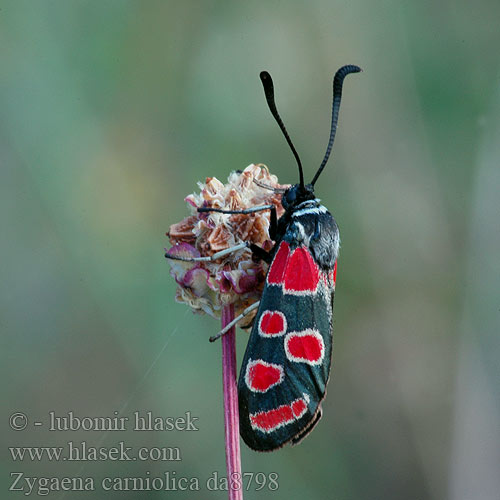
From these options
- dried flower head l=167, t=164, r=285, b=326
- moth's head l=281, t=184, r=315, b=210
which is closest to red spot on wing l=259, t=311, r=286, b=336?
dried flower head l=167, t=164, r=285, b=326

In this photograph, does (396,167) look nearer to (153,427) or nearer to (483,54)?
(483,54)

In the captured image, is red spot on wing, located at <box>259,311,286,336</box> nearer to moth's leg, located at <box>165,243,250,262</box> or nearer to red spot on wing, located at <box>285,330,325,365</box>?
red spot on wing, located at <box>285,330,325,365</box>

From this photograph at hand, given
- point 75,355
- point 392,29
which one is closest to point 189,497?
point 75,355

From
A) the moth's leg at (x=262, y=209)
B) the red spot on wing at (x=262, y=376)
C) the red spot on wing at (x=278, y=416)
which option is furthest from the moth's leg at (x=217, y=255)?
the red spot on wing at (x=278, y=416)

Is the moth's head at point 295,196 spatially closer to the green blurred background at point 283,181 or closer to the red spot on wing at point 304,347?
the red spot on wing at point 304,347

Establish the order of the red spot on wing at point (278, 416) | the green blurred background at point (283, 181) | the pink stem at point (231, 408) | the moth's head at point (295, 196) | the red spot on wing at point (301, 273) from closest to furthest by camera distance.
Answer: the pink stem at point (231, 408), the red spot on wing at point (278, 416), the red spot on wing at point (301, 273), the moth's head at point (295, 196), the green blurred background at point (283, 181)

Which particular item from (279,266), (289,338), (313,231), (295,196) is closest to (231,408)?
(289,338)

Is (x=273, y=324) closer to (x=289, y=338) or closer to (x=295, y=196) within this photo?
(x=289, y=338)
